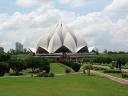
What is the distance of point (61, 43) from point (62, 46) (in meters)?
0.93

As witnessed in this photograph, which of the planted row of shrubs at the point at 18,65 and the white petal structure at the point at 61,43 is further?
the white petal structure at the point at 61,43

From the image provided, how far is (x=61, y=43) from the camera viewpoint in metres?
98.0

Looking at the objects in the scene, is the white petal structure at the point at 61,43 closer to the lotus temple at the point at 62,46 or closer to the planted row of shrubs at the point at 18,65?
the lotus temple at the point at 62,46

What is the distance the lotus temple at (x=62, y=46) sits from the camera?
9762 centimetres

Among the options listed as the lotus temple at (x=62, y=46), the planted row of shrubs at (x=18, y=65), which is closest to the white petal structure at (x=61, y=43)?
the lotus temple at (x=62, y=46)

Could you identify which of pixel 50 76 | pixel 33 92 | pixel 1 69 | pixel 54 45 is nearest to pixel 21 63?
pixel 1 69

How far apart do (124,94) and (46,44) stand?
83.7 m

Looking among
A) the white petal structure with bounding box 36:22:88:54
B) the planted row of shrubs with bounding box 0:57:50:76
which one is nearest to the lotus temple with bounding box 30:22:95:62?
the white petal structure with bounding box 36:22:88:54

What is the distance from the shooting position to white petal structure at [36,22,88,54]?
320 feet

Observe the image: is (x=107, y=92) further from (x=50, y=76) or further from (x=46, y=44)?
(x=46, y=44)

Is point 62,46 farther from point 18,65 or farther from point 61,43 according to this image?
point 18,65

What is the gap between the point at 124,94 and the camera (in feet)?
55.1

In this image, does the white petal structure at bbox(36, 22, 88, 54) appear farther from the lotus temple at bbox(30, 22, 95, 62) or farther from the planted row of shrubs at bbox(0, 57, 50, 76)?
the planted row of shrubs at bbox(0, 57, 50, 76)

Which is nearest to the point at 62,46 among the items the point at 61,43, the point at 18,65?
the point at 61,43
